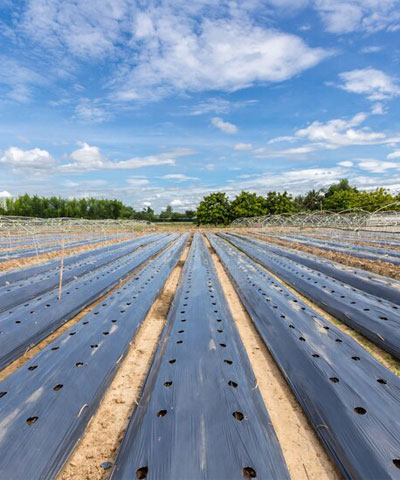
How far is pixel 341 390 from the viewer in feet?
6.07

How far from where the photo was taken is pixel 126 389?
2.40 meters

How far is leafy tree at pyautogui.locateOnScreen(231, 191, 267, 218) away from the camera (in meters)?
41.9

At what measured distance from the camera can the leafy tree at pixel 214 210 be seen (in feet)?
144

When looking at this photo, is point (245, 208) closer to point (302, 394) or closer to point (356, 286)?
point (356, 286)

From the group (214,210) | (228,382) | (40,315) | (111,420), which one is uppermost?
(214,210)

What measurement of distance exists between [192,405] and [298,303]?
2.79 m

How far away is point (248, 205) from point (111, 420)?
42.1 metres

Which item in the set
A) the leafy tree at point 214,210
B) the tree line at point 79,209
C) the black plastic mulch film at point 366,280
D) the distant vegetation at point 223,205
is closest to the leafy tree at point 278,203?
the distant vegetation at point 223,205

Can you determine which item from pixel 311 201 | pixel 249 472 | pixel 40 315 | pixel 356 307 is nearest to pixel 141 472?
pixel 249 472

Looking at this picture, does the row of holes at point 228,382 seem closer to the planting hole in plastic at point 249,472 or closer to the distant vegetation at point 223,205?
the planting hole in plastic at point 249,472

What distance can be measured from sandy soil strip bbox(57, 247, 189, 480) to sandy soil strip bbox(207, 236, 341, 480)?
3.80ft

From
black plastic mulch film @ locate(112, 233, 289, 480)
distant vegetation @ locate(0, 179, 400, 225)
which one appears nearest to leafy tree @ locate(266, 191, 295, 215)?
distant vegetation @ locate(0, 179, 400, 225)

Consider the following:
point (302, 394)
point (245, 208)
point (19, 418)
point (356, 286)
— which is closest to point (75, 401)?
point (19, 418)

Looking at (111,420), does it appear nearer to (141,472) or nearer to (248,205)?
(141,472)
